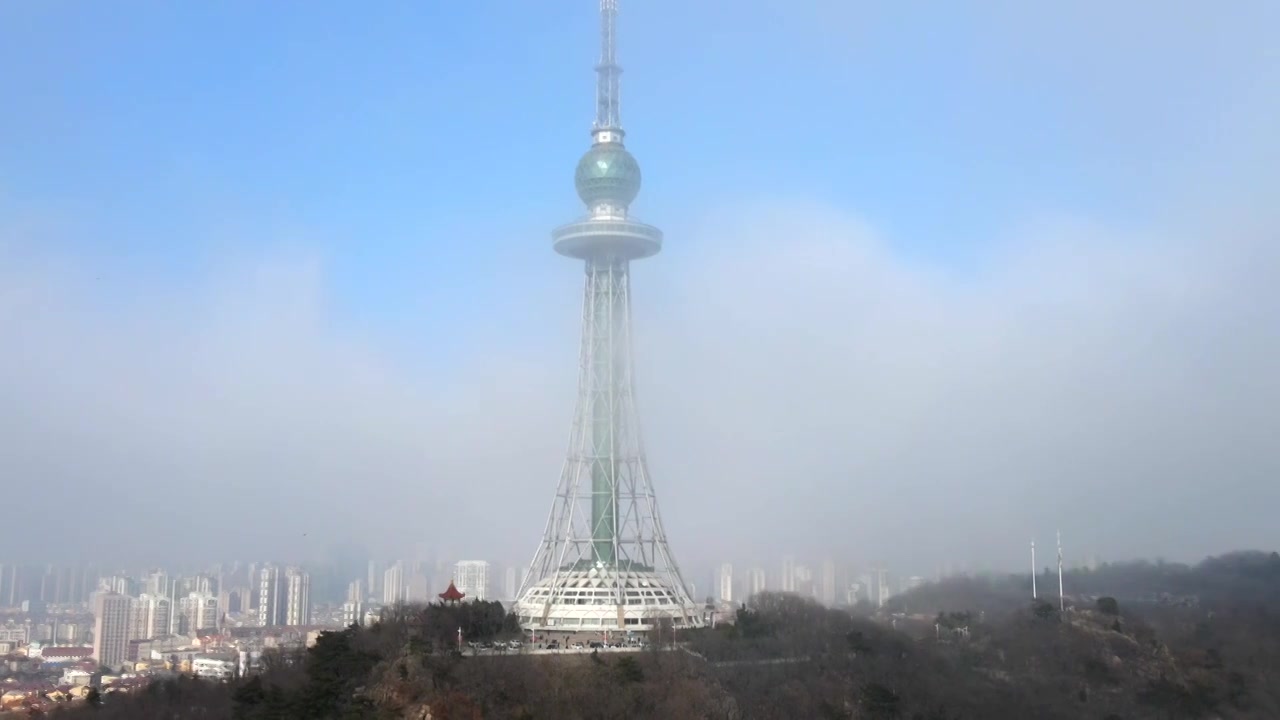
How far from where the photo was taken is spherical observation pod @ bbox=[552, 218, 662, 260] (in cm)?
4712

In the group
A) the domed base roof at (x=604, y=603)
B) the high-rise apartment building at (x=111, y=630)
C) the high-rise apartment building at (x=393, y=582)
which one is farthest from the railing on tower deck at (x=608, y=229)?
the high-rise apartment building at (x=111, y=630)

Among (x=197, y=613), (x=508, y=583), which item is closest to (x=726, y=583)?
(x=508, y=583)

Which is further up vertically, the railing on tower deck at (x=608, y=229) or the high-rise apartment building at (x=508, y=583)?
the railing on tower deck at (x=608, y=229)

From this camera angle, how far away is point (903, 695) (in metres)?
35.2

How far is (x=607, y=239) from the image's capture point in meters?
Result: 47.4

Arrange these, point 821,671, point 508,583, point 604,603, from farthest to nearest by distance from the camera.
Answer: point 508,583 < point 604,603 < point 821,671

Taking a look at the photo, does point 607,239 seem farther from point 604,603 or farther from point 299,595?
point 299,595

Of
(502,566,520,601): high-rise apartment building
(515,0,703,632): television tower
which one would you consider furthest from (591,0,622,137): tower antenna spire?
(502,566,520,601): high-rise apartment building

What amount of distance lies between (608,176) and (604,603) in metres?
17.0

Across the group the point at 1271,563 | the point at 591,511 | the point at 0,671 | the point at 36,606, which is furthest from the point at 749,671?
the point at 36,606

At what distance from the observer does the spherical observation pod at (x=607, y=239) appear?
47.1m

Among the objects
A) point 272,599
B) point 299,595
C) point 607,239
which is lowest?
point 272,599

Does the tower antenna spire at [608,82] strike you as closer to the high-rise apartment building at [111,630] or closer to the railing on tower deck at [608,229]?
the railing on tower deck at [608,229]

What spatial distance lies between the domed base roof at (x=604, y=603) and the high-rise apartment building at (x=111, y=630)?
49.3 m
